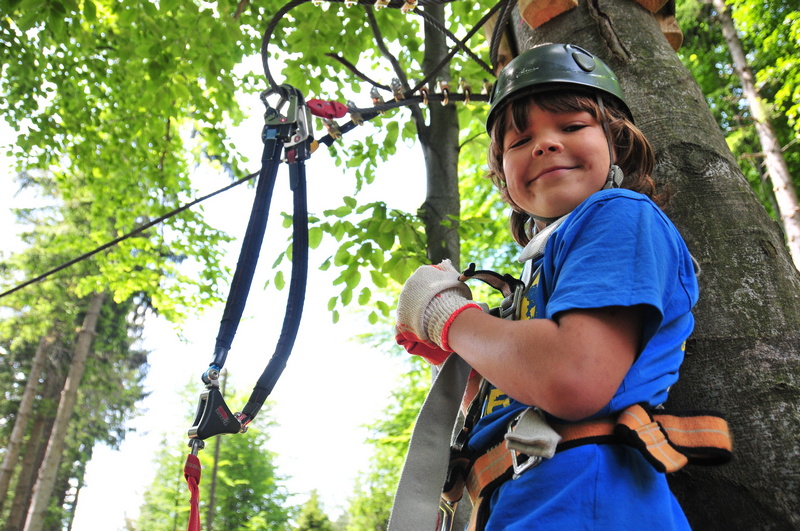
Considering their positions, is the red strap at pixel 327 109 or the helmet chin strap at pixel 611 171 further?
the red strap at pixel 327 109

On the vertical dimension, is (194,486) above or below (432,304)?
below

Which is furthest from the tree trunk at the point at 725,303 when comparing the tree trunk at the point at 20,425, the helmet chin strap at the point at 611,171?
the tree trunk at the point at 20,425

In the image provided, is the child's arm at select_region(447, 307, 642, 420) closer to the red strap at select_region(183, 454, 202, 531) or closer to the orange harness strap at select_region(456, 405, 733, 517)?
the orange harness strap at select_region(456, 405, 733, 517)

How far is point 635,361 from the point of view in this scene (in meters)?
0.96

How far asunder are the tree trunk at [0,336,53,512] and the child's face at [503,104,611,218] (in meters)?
17.9

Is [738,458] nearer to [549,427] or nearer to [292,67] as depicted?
[549,427]

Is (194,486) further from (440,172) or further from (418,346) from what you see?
(440,172)

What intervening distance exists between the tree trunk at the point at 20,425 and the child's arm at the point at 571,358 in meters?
18.0

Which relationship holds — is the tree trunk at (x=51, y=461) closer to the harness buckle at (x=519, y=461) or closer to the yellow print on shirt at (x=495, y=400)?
the yellow print on shirt at (x=495, y=400)

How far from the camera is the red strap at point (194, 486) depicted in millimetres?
1147

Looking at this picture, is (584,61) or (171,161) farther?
(171,161)

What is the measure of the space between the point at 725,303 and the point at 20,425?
1878 cm

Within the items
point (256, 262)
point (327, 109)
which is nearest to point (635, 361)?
point (256, 262)

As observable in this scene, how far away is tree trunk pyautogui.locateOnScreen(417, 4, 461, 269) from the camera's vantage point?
156 inches
